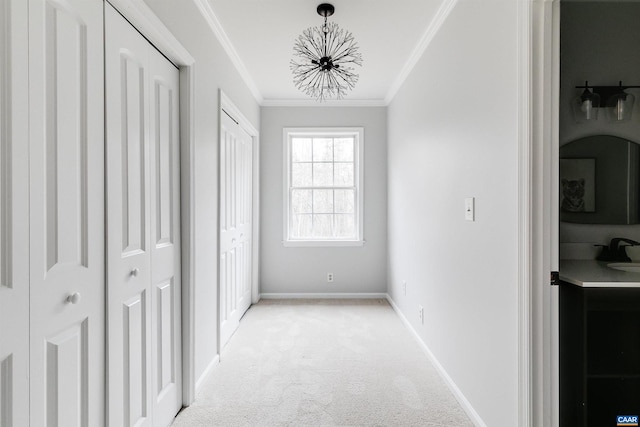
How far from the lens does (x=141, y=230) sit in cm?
170

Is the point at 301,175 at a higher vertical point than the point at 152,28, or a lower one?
lower

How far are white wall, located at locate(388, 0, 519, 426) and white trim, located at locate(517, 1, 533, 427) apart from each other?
0.18ft

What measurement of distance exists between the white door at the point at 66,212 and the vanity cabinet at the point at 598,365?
2.03m

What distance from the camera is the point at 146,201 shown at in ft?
5.73

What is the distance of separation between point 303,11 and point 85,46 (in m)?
1.71

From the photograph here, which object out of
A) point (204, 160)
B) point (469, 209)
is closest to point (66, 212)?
point (204, 160)

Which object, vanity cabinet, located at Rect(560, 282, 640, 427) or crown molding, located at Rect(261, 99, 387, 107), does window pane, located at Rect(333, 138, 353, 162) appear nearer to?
crown molding, located at Rect(261, 99, 387, 107)

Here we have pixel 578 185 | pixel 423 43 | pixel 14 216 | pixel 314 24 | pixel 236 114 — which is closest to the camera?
pixel 14 216

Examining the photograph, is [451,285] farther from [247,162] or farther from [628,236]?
[247,162]

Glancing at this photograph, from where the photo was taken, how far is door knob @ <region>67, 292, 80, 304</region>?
3.95 feet

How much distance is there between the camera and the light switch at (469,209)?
6.57ft

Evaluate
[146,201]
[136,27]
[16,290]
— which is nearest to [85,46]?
[136,27]

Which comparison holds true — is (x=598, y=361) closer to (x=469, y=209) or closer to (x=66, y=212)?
(x=469, y=209)

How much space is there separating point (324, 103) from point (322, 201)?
1304mm
